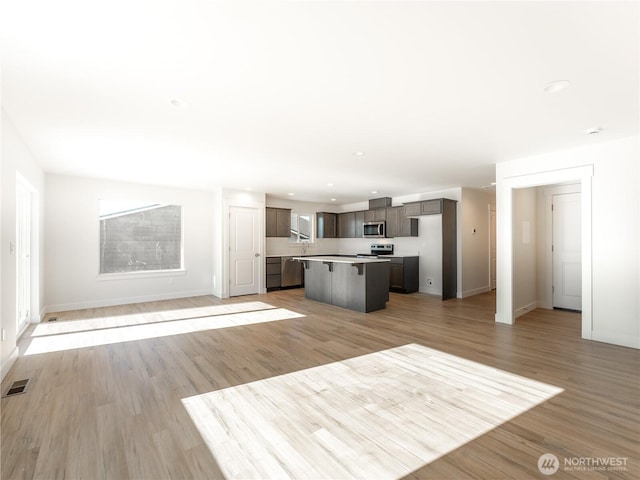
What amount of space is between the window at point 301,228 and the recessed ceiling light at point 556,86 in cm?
729

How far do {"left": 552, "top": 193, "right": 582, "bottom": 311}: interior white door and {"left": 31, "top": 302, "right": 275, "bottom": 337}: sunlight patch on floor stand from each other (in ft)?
18.2

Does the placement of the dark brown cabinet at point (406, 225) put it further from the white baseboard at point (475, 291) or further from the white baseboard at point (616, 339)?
the white baseboard at point (616, 339)

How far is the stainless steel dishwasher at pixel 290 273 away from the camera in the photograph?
830 cm

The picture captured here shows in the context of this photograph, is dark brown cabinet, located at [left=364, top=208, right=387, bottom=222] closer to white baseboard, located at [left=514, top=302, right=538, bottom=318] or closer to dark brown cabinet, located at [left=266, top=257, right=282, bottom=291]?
dark brown cabinet, located at [left=266, top=257, right=282, bottom=291]

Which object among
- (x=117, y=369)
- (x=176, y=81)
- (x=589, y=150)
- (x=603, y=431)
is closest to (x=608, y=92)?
(x=589, y=150)

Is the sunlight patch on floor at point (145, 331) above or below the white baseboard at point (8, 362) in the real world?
below

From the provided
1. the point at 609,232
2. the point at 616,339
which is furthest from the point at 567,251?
the point at 616,339

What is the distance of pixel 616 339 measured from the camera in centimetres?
377

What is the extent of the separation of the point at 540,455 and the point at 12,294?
4.89m

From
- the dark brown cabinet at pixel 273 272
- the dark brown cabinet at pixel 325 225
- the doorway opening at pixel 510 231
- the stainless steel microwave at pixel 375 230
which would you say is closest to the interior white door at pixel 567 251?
the doorway opening at pixel 510 231

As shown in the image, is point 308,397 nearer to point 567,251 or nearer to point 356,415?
point 356,415

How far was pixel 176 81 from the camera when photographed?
237 centimetres

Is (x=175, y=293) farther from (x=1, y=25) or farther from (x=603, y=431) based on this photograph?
(x=603, y=431)

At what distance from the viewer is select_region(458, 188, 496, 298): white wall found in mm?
7180
